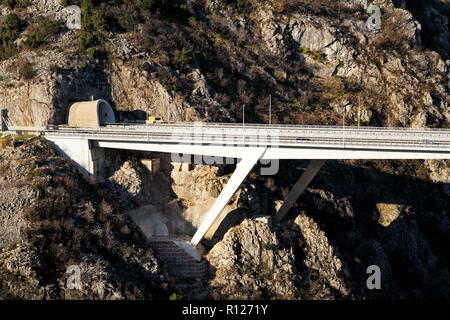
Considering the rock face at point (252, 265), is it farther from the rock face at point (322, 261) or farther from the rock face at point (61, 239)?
the rock face at point (61, 239)

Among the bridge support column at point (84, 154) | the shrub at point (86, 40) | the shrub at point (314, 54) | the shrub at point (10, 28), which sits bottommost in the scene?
the bridge support column at point (84, 154)

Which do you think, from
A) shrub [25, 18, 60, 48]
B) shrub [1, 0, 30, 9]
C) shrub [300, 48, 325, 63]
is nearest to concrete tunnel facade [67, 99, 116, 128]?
shrub [25, 18, 60, 48]

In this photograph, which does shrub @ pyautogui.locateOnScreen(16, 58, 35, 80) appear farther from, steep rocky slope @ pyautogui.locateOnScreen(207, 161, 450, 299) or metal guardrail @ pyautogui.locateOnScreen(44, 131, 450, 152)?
steep rocky slope @ pyautogui.locateOnScreen(207, 161, 450, 299)

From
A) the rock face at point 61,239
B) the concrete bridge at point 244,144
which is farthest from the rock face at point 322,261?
the rock face at point 61,239

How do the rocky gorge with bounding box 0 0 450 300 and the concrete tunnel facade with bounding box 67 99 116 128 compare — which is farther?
the concrete tunnel facade with bounding box 67 99 116 128

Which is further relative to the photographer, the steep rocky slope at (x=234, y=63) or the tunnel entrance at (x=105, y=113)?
the steep rocky slope at (x=234, y=63)

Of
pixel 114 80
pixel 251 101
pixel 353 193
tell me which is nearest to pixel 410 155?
pixel 353 193

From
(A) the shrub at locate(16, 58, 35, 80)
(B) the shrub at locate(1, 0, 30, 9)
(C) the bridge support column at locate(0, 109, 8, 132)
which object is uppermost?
(B) the shrub at locate(1, 0, 30, 9)
